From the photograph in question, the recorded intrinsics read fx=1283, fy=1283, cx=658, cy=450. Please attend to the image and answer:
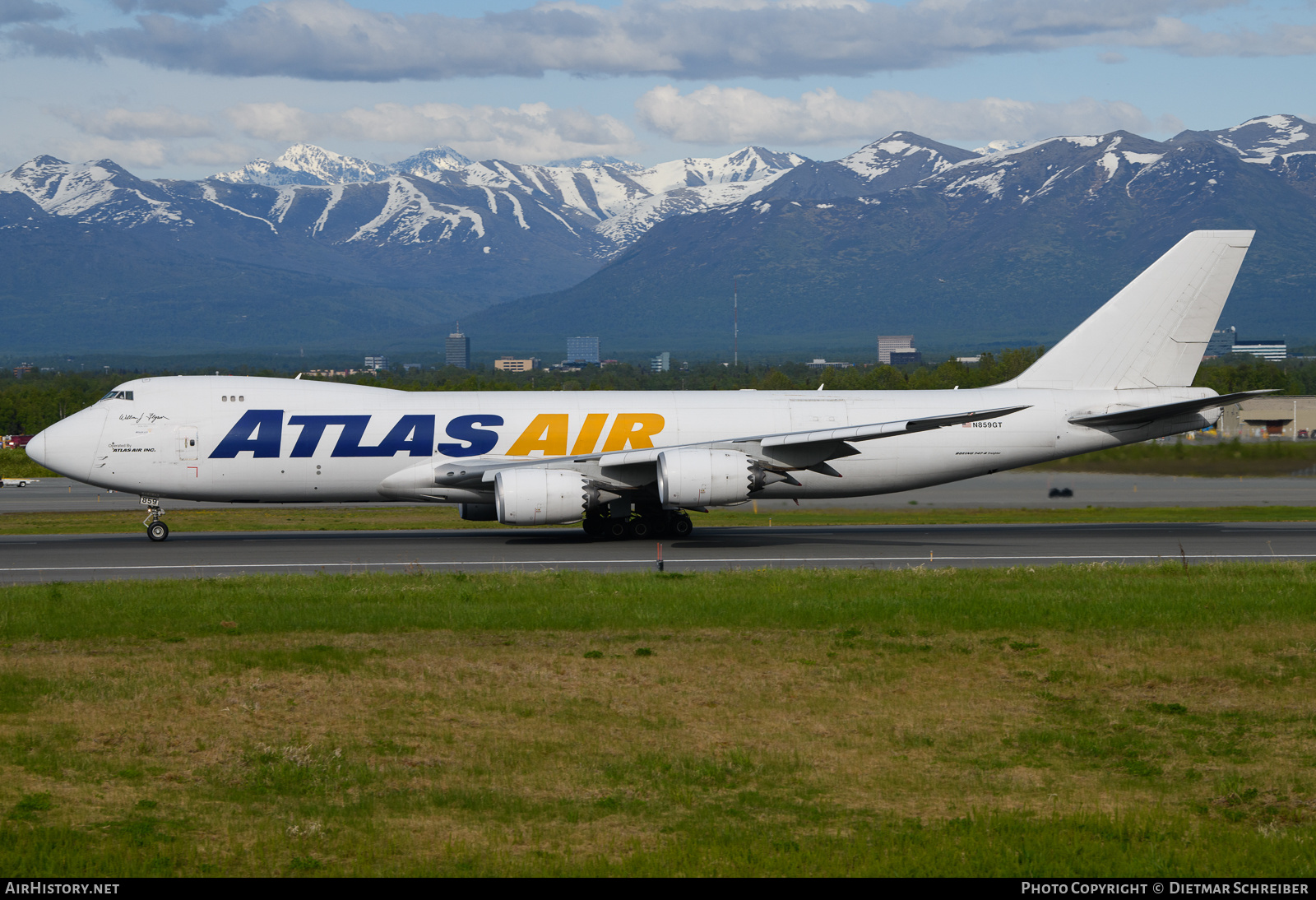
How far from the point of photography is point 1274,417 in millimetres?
89938

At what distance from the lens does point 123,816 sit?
1227 cm

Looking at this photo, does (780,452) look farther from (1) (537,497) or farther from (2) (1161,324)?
(2) (1161,324)

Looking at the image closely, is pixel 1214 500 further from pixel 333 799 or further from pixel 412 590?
pixel 333 799

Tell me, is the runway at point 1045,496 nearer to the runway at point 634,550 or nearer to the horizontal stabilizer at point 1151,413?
the runway at point 634,550

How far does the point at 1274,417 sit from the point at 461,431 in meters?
72.8

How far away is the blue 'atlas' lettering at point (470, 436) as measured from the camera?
117ft

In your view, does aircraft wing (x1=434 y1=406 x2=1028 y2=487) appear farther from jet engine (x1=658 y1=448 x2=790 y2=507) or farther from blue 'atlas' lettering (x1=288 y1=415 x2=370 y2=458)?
blue 'atlas' lettering (x1=288 y1=415 x2=370 y2=458)

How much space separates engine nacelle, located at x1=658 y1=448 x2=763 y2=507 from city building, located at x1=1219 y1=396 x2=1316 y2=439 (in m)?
60.4

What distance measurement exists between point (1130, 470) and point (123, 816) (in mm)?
42546

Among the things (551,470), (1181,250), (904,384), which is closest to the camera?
(551,470)

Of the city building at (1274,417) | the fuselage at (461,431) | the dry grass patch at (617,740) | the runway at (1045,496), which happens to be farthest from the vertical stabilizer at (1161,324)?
the city building at (1274,417)

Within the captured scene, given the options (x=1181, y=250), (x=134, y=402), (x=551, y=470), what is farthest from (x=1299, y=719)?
(x=134, y=402)

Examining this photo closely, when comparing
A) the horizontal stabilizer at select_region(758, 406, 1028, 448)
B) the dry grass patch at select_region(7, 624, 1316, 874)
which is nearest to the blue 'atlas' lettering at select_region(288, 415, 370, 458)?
the horizontal stabilizer at select_region(758, 406, 1028, 448)
